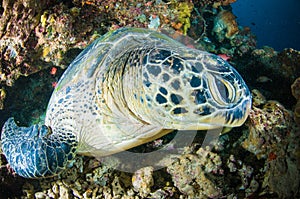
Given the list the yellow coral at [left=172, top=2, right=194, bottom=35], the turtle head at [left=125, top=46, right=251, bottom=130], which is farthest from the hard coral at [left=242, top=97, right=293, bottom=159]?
the yellow coral at [left=172, top=2, right=194, bottom=35]

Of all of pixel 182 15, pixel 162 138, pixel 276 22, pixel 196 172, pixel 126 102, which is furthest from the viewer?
pixel 276 22

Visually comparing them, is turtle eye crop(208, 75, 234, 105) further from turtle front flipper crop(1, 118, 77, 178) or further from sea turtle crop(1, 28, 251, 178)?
turtle front flipper crop(1, 118, 77, 178)

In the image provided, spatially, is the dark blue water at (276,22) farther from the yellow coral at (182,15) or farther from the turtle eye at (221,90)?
the turtle eye at (221,90)

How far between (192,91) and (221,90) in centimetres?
24

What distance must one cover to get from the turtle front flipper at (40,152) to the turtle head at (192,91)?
3.83 feet

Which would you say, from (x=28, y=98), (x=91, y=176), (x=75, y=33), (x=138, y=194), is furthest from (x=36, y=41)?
(x=138, y=194)

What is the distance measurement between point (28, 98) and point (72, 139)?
→ 2.14m

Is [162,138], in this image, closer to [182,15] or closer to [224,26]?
[182,15]

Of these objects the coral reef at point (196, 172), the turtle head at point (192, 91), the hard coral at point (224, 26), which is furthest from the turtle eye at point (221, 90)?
the hard coral at point (224, 26)

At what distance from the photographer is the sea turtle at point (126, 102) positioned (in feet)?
6.86

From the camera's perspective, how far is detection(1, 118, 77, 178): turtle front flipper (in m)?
2.70

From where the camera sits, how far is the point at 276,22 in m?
68.2

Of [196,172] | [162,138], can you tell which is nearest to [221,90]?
[196,172]

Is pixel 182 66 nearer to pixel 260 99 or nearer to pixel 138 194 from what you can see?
pixel 138 194
